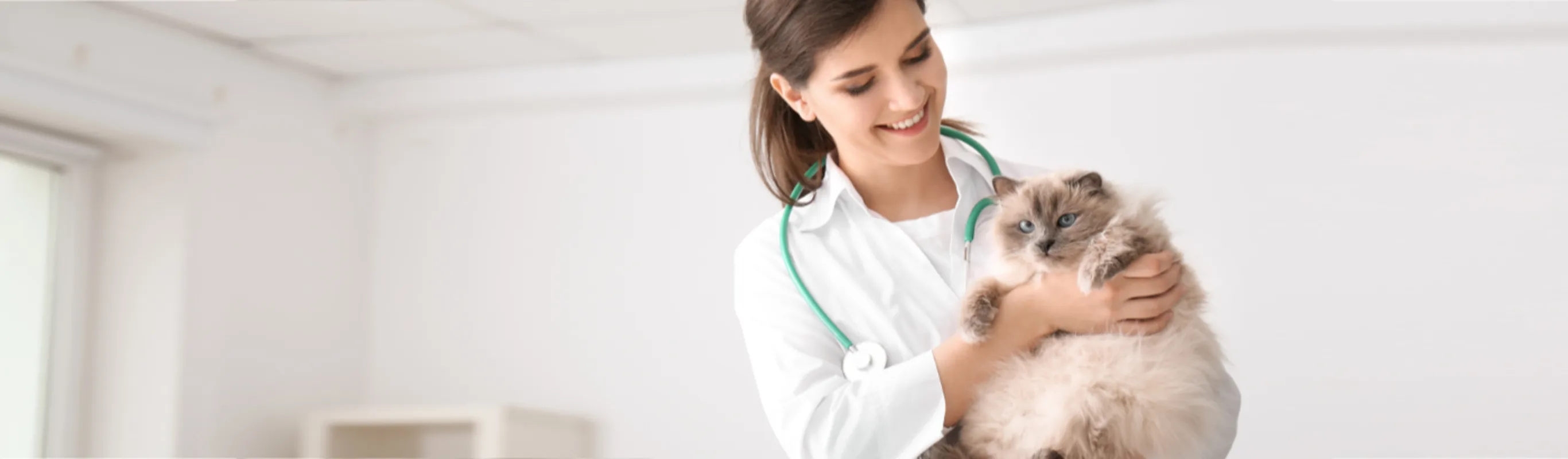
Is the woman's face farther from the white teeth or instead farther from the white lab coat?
the white lab coat

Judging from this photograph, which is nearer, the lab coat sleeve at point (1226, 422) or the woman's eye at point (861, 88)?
the lab coat sleeve at point (1226, 422)

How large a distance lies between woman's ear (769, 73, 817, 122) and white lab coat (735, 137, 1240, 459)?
0.11m

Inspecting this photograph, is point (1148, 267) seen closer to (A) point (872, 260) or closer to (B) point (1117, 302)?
(B) point (1117, 302)

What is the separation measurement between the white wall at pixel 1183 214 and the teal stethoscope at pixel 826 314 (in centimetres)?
197

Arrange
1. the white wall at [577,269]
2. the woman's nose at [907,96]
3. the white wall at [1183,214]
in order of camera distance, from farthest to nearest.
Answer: the white wall at [577,269], the white wall at [1183,214], the woman's nose at [907,96]

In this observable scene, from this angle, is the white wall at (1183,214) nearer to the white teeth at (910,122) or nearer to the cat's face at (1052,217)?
the cat's face at (1052,217)

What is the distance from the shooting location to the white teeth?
1.87 metres

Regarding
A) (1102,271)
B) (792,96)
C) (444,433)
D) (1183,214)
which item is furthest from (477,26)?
(1102,271)

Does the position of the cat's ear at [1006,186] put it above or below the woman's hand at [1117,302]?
above

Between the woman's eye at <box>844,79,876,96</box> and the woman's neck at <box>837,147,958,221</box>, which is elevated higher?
the woman's eye at <box>844,79,876,96</box>

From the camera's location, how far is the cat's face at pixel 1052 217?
184cm

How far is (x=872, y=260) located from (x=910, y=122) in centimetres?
25

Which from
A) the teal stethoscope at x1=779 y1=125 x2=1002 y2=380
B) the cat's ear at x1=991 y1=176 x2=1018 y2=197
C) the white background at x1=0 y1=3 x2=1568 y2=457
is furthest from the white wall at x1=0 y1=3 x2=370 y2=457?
the cat's ear at x1=991 y1=176 x2=1018 y2=197

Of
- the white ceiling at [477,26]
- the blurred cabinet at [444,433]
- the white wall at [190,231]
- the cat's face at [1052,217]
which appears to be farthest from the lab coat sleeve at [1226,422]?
the white wall at [190,231]
